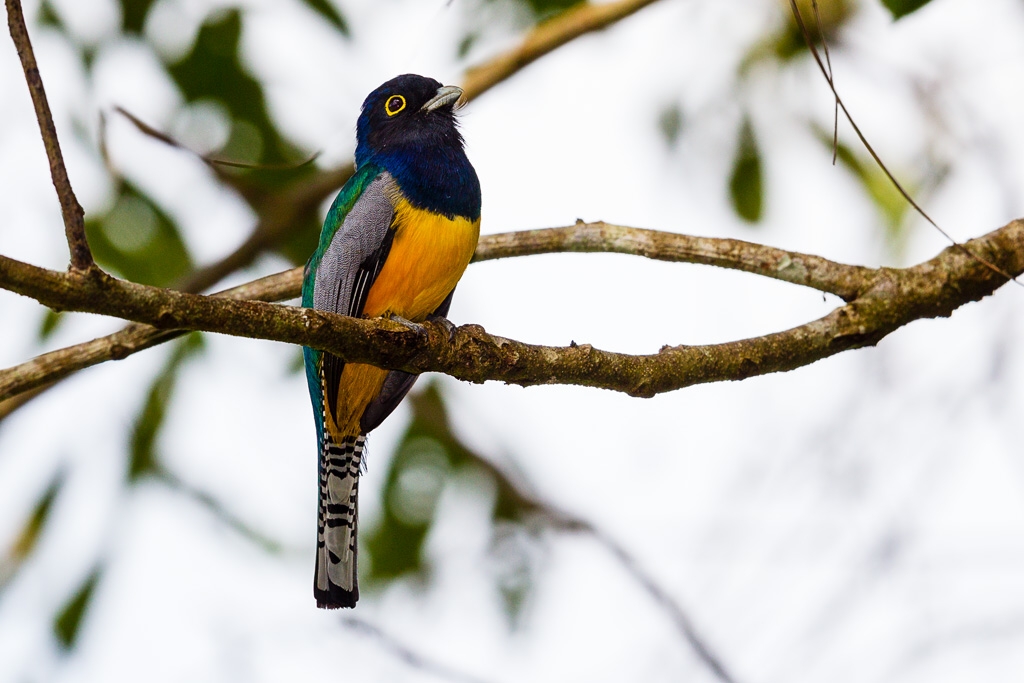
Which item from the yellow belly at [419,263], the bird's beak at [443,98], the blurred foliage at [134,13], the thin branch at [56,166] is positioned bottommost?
the thin branch at [56,166]

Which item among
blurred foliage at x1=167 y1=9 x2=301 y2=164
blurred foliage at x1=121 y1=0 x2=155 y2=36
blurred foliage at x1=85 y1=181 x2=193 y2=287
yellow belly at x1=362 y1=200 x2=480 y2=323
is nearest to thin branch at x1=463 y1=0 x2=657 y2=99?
blurred foliage at x1=167 y1=9 x2=301 y2=164

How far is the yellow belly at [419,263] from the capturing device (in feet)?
13.3

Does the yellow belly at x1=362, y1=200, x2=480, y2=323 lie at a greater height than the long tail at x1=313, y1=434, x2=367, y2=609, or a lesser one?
greater

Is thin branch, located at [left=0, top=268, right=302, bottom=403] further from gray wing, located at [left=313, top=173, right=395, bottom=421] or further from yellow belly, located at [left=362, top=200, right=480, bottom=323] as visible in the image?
yellow belly, located at [left=362, top=200, right=480, bottom=323]

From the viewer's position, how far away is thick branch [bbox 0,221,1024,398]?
257 centimetres

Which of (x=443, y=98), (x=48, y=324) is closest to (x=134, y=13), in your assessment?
(x=443, y=98)

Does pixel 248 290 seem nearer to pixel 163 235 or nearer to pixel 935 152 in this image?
pixel 163 235

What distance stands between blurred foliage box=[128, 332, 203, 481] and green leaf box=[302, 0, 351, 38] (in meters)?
1.89

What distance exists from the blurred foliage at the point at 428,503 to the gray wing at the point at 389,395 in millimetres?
1415

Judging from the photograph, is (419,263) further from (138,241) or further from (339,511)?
(138,241)

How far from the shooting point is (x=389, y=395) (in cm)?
437

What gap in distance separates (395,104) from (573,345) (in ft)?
6.47

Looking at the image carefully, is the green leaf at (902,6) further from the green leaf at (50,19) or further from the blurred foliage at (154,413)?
the blurred foliage at (154,413)

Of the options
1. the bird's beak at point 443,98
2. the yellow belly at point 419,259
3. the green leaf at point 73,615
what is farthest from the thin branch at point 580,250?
the green leaf at point 73,615
